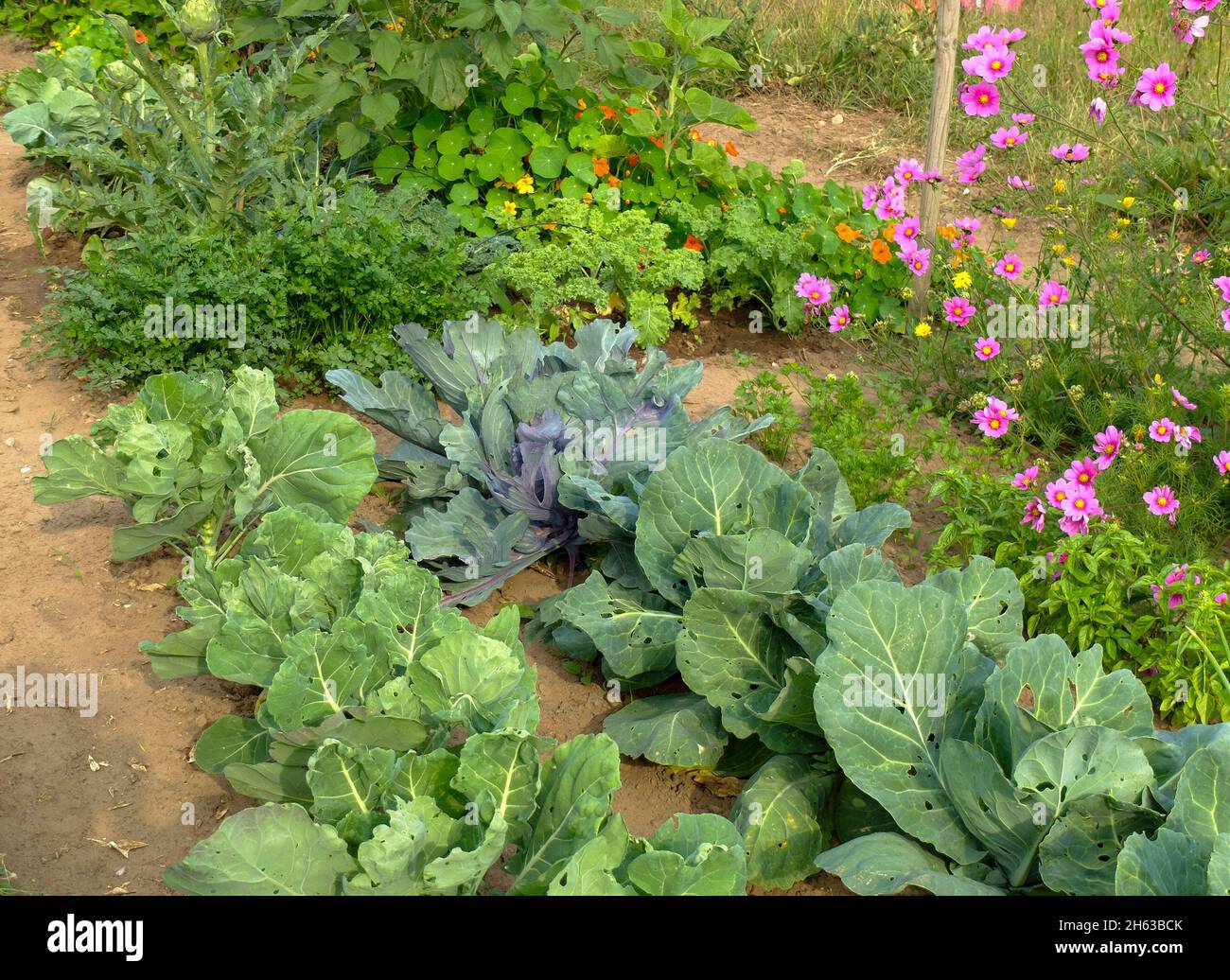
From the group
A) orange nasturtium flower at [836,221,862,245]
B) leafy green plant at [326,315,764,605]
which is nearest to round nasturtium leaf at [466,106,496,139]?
orange nasturtium flower at [836,221,862,245]

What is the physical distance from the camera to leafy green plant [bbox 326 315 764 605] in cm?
340

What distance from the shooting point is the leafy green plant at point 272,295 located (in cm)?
415

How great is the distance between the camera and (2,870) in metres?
2.51

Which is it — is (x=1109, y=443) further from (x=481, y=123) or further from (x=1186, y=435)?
(x=481, y=123)

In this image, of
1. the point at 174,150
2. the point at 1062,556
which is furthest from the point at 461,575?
the point at 174,150

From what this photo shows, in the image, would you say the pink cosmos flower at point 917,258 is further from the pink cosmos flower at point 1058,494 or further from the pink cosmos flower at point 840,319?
the pink cosmos flower at point 1058,494

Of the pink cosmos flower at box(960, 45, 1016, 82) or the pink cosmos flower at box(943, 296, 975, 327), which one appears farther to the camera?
the pink cosmos flower at box(943, 296, 975, 327)

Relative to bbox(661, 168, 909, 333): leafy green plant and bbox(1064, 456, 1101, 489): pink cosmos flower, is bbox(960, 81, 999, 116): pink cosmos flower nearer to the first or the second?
bbox(661, 168, 909, 333): leafy green plant

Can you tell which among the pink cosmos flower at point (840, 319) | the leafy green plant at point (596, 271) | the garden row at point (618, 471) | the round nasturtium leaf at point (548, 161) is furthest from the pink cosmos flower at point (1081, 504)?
the round nasturtium leaf at point (548, 161)

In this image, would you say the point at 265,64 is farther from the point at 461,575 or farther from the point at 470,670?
the point at 470,670

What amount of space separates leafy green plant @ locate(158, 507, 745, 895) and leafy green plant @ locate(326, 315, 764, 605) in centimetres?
45

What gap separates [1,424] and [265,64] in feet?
11.1

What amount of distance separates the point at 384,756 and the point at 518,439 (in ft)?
4.40

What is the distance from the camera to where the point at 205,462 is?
3.20 m
